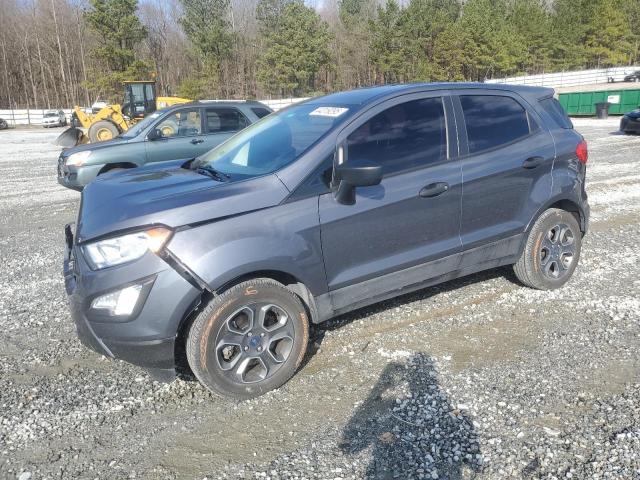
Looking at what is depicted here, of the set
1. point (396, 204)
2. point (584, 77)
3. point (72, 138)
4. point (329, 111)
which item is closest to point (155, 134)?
point (329, 111)

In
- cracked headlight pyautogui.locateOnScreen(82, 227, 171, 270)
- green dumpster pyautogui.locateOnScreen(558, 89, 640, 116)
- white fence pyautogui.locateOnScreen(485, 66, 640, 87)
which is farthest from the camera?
white fence pyautogui.locateOnScreen(485, 66, 640, 87)

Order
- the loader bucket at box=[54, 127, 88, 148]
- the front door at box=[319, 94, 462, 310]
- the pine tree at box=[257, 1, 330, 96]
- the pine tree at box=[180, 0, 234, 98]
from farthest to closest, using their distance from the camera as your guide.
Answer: the pine tree at box=[180, 0, 234, 98], the pine tree at box=[257, 1, 330, 96], the loader bucket at box=[54, 127, 88, 148], the front door at box=[319, 94, 462, 310]

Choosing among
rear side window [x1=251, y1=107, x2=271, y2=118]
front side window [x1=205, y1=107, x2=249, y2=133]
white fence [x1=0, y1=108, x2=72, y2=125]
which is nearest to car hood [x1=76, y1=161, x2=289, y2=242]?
front side window [x1=205, y1=107, x2=249, y2=133]

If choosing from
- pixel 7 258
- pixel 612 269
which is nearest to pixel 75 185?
pixel 7 258

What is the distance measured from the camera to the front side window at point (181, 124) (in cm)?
892

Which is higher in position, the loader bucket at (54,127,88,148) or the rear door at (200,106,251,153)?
the rear door at (200,106,251,153)

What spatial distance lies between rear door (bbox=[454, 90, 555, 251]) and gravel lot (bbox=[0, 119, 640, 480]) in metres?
0.75

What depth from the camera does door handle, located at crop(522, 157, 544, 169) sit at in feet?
13.9

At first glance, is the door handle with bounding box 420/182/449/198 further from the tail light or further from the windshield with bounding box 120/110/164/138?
the windshield with bounding box 120/110/164/138

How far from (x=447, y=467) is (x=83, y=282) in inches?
86.5

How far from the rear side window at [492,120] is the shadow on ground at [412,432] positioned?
185cm

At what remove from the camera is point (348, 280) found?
352cm

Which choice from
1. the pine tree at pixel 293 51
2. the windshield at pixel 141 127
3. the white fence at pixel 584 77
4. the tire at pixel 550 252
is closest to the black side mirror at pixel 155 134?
the windshield at pixel 141 127

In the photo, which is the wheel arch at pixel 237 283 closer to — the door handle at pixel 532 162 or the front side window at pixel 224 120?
the door handle at pixel 532 162
